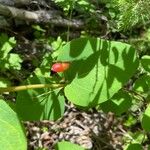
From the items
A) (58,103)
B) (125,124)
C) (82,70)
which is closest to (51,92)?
(58,103)

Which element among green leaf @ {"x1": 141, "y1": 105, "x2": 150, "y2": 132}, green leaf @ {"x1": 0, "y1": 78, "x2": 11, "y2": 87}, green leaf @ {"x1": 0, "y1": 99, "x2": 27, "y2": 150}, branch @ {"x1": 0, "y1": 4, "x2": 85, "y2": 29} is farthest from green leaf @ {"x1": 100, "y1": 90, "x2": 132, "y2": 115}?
branch @ {"x1": 0, "y1": 4, "x2": 85, "y2": 29}

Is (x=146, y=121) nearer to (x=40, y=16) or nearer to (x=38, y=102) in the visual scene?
(x=38, y=102)

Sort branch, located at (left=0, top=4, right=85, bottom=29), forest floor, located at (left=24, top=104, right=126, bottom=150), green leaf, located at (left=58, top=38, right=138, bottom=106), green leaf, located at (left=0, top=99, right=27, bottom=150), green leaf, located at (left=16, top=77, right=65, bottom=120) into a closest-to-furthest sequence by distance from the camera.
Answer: green leaf, located at (left=0, top=99, right=27, bottom=150) → green leaf, located at (left=58, top=38, right=138, bottom=106) → green leaf, located at (left=16, top=77, right=65, bottom=120) → forest floor, located at (left=24, top=104, right=126, bottom=150) → branch, located at (left=0, top=4, right=85, bottom=29)

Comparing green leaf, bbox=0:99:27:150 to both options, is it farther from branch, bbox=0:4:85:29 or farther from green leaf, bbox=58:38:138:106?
branch, bbox=0:4:85:29

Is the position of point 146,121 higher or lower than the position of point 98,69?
lower

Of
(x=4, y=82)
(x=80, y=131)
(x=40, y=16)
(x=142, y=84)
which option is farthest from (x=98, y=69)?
(x=40, y=16)

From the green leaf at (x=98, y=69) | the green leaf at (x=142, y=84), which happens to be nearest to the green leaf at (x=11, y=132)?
the green leaf at (x=98, y=69)
